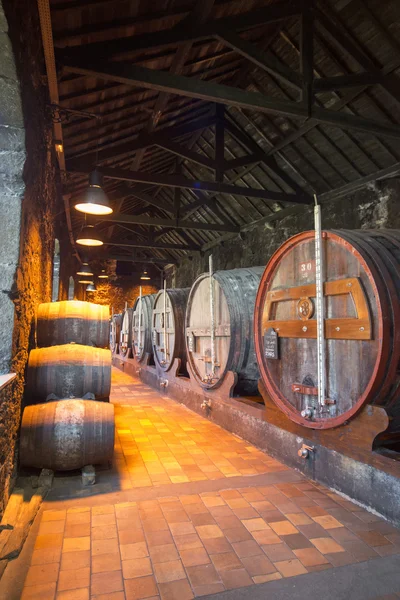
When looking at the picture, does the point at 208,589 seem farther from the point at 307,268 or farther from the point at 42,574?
the point at 307,268

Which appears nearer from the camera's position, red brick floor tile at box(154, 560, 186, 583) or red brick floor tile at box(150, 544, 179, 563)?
red brick floor tile at box(154, 560, 186, 583)

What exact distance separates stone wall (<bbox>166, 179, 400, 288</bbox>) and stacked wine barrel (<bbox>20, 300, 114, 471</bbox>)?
5.41 m

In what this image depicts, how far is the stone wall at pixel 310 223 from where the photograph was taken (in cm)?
693

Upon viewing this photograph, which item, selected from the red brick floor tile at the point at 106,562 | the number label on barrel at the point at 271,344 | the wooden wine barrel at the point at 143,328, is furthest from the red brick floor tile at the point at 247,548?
the wooden wine barrel at the point at 143,328

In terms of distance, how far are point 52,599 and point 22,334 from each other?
192 centimetres

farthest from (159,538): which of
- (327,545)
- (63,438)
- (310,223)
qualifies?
(310,223)

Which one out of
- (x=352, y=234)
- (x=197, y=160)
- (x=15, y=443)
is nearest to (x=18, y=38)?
(x=352, y=234)

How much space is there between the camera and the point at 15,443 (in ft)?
9.55

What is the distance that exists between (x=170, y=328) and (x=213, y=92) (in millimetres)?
3580

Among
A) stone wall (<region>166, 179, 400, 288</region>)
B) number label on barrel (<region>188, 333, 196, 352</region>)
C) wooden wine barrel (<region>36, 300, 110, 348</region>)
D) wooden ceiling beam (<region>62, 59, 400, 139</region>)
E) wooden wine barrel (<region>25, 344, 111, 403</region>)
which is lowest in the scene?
wooden wine barrel (<region>25, 344, 111, 403</region>)

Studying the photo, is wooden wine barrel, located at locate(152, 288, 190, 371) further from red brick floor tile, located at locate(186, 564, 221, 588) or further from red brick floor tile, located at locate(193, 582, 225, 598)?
red brick floor tile, located at locate(193, 582, 225, 598)

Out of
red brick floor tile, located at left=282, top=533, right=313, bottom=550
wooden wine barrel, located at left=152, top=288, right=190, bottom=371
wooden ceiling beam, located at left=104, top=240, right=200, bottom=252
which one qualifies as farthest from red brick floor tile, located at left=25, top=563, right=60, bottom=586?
wooden ceiling beam, located at left=104, top=240, right=200, bottom=252

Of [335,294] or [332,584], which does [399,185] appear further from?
[332,584]

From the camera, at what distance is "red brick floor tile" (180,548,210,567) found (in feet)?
6.21
